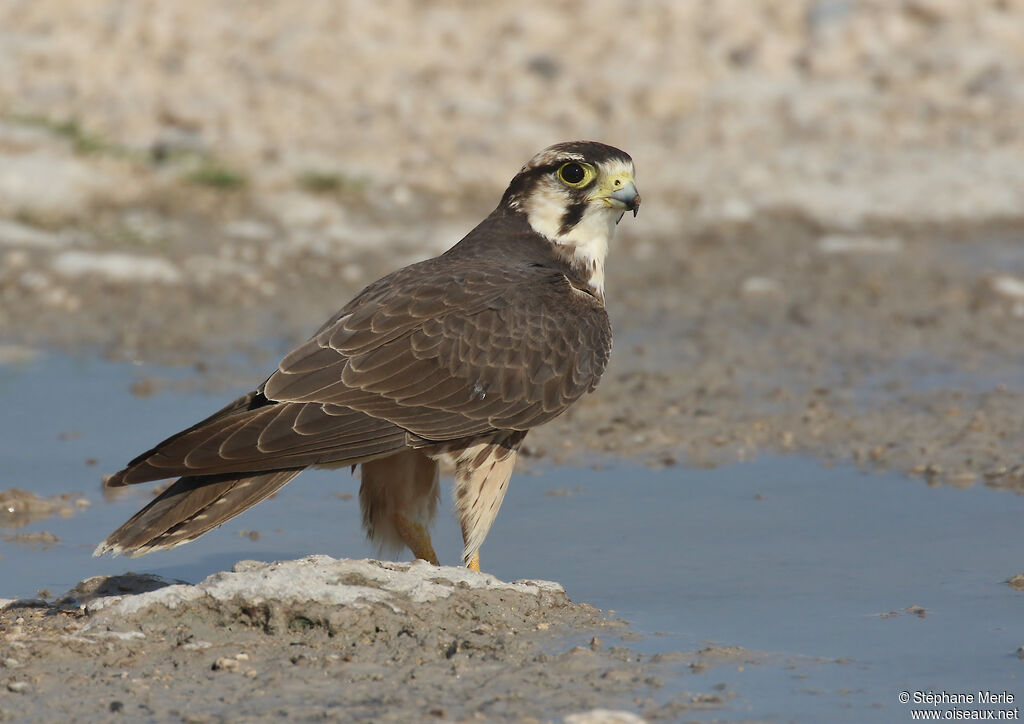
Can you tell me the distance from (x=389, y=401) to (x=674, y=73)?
7.43 metres

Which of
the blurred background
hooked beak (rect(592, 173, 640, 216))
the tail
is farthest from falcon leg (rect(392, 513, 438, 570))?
the blurred background

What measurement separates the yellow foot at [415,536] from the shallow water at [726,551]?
0.17 meters

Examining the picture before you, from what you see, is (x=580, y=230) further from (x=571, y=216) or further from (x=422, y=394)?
(x=422, y=394)

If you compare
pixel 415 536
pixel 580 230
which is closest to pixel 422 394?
pixel 415 536

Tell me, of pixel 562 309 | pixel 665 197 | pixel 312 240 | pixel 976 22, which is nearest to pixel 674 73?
pixel 665 197

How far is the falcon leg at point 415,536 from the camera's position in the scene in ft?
16.9

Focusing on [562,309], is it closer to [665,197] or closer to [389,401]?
[389,401]

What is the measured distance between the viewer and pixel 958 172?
10859mm

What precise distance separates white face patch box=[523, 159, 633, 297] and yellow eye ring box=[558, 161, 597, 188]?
0.03 metres

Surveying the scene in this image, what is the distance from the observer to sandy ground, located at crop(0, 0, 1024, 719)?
7.30m

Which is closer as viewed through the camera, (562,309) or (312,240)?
(562,309)

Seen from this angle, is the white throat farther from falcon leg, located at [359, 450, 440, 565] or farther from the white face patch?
falcon leg, located at [359, 450, 440, 565]

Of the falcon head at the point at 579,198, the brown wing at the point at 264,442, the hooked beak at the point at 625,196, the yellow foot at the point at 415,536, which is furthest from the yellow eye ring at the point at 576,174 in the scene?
the yellow foot at the point at 415,536

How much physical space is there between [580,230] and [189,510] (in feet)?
6.44
